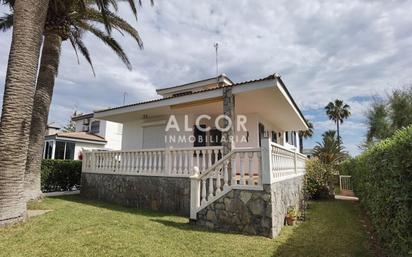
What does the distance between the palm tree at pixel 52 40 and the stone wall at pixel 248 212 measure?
717 centimetres

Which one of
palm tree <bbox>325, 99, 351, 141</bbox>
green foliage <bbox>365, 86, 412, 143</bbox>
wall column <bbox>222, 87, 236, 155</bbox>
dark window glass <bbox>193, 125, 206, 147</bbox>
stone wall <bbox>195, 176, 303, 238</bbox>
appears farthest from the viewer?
palm tree <bbox>325, 99, 351, 141</bbox>

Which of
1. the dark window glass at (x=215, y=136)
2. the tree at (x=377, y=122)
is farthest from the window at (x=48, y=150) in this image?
the tree at (x=377, y=122)

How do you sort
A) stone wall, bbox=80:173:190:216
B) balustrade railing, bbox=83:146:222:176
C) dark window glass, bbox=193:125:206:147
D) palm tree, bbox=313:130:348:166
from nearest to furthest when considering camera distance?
balustrade railing, bbox=83:146:222:176
stone wall, bbox=80:173:190:216
dark window glass, bbox=193:125:206:147
palm tree, bbox=313:130:348:166

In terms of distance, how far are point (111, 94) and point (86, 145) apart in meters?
11.5

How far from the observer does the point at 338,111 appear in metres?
52.1

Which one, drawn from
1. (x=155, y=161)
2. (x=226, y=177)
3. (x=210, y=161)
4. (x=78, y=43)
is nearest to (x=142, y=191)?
(x=155, y=161)

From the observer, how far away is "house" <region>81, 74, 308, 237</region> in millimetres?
6457

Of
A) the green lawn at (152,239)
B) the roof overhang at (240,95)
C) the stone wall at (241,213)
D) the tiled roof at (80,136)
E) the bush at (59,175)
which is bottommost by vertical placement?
the green lawn at (152,239)

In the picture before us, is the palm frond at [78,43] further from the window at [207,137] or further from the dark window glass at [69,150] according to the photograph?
the dark window glass at [69,150]

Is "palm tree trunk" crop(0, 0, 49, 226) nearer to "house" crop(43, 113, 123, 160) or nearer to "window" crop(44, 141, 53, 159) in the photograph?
"house" crop(43, 113, 123, 160)

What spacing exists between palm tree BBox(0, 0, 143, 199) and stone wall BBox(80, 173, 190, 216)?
223 cm

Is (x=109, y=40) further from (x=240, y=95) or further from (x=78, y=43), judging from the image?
(x=240, y=95)

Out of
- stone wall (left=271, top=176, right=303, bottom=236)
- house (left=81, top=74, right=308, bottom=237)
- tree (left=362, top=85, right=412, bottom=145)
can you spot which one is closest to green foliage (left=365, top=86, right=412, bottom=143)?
tree (left=362, top=85, right=412, bottom=145)

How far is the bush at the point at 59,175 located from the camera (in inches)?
508
